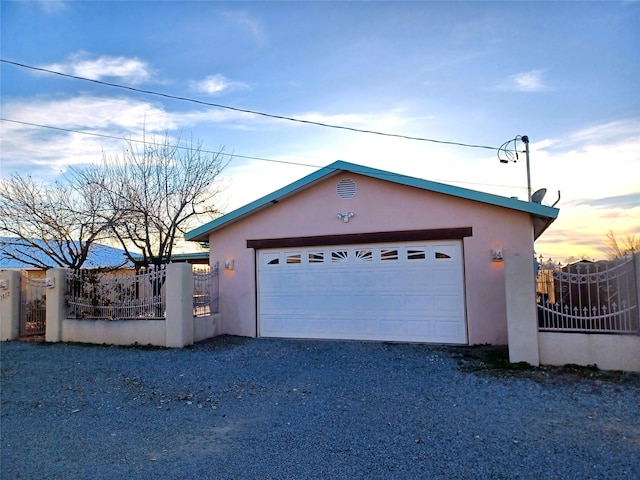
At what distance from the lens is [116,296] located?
11.9 metres

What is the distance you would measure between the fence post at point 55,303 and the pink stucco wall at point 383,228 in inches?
159

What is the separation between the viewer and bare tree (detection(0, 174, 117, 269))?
15.7 meters

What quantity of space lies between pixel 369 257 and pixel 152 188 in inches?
330

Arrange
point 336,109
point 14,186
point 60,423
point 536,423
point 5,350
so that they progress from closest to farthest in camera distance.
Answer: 1. point 536,423
2. point 60,423
3. point 5,350
4. point 336,109
5. point 14,186

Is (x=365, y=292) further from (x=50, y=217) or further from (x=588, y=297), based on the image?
(x=50, y=217)

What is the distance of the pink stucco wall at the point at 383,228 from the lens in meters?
9.87

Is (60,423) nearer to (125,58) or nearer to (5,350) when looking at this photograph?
(5,350)

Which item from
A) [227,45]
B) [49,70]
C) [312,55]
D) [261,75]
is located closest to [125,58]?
[49,70]

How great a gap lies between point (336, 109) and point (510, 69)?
14.9 feet

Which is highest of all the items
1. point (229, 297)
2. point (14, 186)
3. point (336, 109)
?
point (336, 109)

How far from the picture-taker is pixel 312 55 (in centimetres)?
1142

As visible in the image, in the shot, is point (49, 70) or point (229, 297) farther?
point (229, 297)

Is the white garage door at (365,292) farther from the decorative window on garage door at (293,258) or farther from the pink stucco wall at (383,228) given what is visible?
the pink stucco wall at (383,228)

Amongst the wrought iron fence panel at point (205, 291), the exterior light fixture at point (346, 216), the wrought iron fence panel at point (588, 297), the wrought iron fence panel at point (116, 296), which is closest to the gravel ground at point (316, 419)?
the wrought iron fence panel at point (588, 297)
